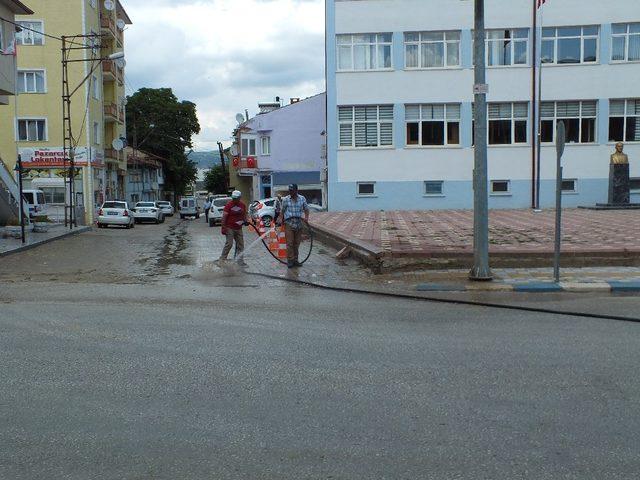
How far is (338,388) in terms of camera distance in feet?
18.4

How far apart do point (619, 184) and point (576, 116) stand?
4.88m

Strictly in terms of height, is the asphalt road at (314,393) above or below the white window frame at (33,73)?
below

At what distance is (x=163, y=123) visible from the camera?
7656cm

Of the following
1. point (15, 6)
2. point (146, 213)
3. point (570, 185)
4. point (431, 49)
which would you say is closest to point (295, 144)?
point (146, 213)

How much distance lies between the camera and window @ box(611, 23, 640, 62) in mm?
33781

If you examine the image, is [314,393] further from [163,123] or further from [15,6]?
[163,123]

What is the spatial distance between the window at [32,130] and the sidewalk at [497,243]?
2757 cm

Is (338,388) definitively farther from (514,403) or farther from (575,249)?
(575,249)

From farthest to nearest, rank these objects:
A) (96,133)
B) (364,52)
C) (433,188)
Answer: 1. (96,133)
2. (433,188)
3. (364,52)

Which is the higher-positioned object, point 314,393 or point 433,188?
point 433,188

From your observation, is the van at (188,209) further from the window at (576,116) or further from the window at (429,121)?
the window at (576,116)

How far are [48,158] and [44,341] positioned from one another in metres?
38.4

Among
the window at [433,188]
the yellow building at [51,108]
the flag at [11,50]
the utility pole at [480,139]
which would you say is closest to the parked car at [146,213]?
the yellow building at [51,108]

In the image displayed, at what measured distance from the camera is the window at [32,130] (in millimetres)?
42656
